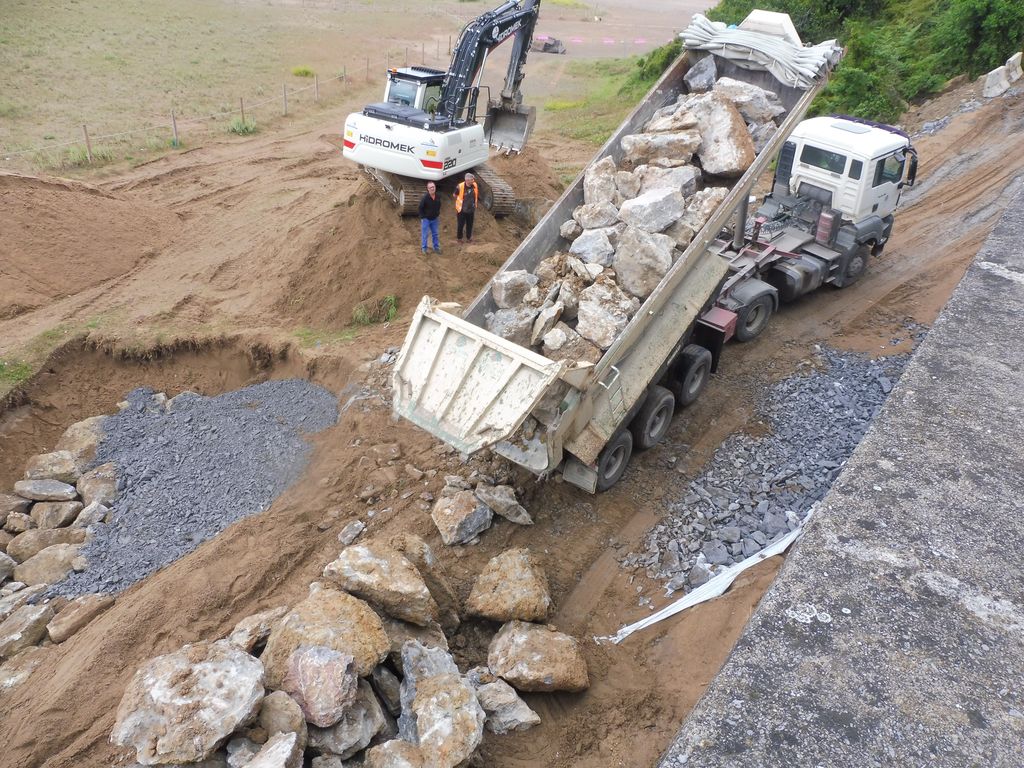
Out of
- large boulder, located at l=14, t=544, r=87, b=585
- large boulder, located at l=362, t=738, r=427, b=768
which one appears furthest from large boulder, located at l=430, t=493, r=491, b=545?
large boulder, located at l=14, t=544, r=87, b=585

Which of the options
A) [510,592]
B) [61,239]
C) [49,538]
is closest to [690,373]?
[510,592]

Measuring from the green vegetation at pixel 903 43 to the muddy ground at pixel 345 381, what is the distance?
254cm

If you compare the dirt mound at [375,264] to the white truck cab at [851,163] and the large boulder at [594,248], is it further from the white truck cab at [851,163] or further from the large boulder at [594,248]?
the white truck cab at [851,163]

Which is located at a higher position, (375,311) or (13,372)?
(375,311)

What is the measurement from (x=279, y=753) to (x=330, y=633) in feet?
2.91

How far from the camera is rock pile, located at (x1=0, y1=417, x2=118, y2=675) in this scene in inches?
259

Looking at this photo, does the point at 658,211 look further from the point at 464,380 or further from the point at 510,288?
the point at 464,380

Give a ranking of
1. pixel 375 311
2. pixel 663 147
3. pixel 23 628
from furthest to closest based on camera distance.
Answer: pixel 375 311 → pixel 663 147 → pixel 23 628

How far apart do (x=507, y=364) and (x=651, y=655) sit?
9.04 feet

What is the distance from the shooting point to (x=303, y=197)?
49.6 ft

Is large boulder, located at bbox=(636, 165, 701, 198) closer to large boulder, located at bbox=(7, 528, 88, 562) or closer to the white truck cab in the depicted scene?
the white truck cab

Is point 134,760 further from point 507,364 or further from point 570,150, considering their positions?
point 570,150

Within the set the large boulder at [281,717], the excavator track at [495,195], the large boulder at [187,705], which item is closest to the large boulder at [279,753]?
the large boulder at [281,717]

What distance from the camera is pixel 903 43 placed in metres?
21.1
